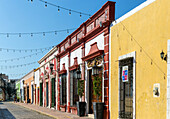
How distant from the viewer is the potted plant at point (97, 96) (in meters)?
10.6

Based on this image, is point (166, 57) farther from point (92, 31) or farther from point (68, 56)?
point (68, 56)

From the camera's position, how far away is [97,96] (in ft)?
39.2

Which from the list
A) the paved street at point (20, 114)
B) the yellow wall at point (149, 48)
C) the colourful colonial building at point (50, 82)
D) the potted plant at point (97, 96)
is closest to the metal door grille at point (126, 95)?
the yellow wall at point (149, 48)

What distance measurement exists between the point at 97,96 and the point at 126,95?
117 inches

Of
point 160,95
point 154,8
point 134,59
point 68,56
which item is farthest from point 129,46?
point 68,56

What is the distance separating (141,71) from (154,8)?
2.18 meters

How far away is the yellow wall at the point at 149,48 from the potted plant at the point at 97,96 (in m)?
2.54

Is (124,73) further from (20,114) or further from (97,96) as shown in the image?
(20,114)

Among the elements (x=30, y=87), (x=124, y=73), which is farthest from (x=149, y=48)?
(x=30, y=87)

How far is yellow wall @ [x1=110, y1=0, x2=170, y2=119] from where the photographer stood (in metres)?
6.76

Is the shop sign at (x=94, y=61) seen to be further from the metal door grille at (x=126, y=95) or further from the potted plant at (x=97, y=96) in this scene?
the metal door grille at (x=126, y=95)

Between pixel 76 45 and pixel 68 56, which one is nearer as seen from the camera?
pixel 76 45

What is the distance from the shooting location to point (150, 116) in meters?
7.33

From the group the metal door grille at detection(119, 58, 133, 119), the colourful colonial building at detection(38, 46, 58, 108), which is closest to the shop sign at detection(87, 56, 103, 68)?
the metal door grille at detection(119, 58, 133, 119)
